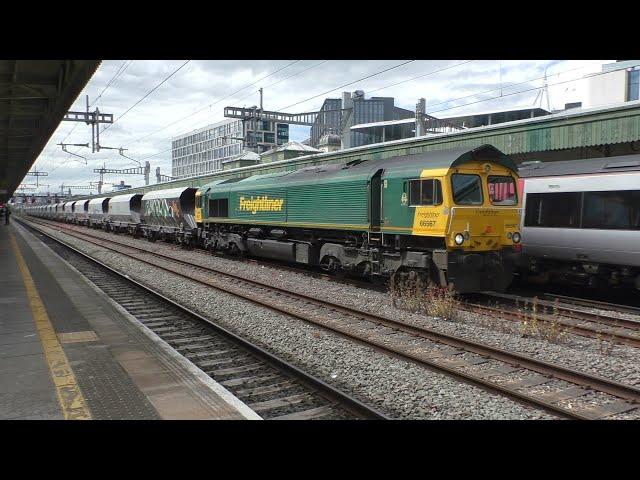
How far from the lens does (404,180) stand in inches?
475

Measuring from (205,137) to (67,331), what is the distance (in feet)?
354

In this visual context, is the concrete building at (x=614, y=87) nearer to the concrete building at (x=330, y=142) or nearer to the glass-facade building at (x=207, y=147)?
the concrete building at (x=330, y=142)

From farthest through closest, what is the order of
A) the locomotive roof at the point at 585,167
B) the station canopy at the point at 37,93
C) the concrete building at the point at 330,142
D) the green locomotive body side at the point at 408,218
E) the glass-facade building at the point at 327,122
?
the concrete building at the point at 330,142, the glass-facade building at the point at 327,122, the station canopy at the point at 37,93, the locomotive roof at the point at 585,167, the green locomotive body side at the point at 408,218

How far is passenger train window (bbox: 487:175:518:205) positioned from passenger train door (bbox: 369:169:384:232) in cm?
269

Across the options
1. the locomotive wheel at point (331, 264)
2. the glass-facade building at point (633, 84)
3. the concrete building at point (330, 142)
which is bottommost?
the locomotive wheel at point (331, 264)

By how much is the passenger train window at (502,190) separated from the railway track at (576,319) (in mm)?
2288

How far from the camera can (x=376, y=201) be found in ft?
42.8

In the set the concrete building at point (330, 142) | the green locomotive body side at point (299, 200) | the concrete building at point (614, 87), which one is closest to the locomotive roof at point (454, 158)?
the green locomotive body side at point (299, 200)

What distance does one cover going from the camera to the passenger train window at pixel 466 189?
1113 cm

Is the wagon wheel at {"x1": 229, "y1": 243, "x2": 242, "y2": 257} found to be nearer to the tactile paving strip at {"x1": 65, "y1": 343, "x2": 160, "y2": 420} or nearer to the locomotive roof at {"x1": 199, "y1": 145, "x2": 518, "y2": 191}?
the locomotive roof at {"x1": 199, "y1": 145, "x2": 518, "y2": 191}

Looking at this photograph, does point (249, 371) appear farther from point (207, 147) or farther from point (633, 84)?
point (207, 147)


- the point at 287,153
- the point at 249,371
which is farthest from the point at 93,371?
the point at 287,153
